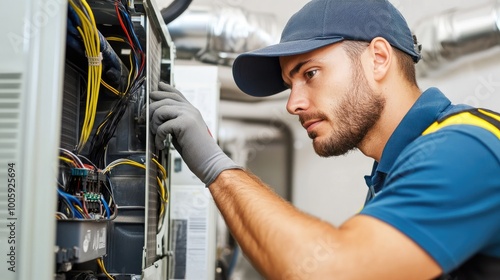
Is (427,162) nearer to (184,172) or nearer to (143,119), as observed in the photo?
(143,119)

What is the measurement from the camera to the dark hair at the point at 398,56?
0.98m

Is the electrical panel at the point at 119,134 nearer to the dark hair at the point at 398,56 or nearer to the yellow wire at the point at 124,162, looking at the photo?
the yellow wire at the point at 124,162

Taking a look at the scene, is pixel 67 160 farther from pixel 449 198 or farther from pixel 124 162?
pixel 449 198

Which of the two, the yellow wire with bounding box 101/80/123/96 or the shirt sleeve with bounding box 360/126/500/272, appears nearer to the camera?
the shirt sleeve with bounding box 360/126/500/272

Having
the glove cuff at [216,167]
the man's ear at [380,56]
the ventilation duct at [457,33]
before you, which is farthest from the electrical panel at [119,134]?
the ventilation duct at [457,33]

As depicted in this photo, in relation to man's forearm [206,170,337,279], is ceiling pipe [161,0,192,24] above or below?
above

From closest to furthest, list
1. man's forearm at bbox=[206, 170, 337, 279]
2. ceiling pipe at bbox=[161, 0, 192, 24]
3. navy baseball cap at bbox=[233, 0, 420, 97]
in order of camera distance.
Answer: man's forearm at bbox=[206, 170, 337, 279] < navy baseball cap at bbox=[233, 0, 420, 97] < ceiling pipe at bbox=[161, 0, 192, 24]

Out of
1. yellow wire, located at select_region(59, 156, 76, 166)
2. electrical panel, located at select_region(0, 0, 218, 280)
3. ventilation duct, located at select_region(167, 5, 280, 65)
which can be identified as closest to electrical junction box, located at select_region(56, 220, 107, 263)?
electrical panel, located at select_region(0, 0, 218, 280)

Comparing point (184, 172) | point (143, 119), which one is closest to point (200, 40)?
point (184, 172)

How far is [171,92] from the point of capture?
115 cm

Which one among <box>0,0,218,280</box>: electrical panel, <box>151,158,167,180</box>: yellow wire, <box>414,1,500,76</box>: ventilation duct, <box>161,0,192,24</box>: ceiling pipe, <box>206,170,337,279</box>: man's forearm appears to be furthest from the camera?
<box>414,1,500,76</box>: ventilation duct

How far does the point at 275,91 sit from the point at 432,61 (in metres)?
1.33

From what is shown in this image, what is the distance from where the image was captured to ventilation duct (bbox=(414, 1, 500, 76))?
2.05m

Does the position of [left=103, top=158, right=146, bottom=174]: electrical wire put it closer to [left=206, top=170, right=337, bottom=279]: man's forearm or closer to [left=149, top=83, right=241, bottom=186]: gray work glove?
[left=149, top=83, right=241, bottom=186]: gray work glove
